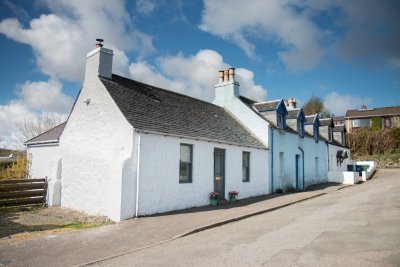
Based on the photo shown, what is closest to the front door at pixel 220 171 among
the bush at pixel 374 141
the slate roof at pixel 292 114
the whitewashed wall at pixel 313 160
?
the slate roof at pixel 292 114

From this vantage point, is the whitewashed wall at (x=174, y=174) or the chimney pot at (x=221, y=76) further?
the chimney pot at (x=221, y=76)

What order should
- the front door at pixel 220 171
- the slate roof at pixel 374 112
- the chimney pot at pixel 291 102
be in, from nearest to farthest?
the front door at pixel 220 171 < the chimney pot at pixel 291 102 < the slate roof at pixel 374 112

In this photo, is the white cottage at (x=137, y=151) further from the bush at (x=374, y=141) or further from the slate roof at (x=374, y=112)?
the slate roof at (x=374, y=112)

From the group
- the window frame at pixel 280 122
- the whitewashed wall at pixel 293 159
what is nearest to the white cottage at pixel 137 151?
the whitewashed wall at pixel 293 159

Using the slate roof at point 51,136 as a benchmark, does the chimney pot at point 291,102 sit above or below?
above

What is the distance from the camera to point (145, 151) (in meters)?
12.0

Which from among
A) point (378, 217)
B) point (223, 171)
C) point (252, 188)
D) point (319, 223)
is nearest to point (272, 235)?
point (319, 223)

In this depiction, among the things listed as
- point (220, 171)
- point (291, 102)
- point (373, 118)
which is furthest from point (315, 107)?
point (220, 171)

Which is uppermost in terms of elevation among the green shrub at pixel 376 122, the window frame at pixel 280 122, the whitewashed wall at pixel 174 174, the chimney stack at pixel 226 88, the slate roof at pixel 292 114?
the green shrub at pixel 376 122

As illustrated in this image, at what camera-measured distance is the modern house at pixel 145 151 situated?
11906 millimetres

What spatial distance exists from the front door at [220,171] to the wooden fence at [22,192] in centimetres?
843

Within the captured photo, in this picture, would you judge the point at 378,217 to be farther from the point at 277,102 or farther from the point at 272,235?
the point at 277,102

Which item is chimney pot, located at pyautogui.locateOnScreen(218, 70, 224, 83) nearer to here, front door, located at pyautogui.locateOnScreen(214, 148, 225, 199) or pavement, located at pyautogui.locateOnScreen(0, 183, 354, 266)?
front door, located at pyautogui.locateOnScreen(214, 148, 225, 199)

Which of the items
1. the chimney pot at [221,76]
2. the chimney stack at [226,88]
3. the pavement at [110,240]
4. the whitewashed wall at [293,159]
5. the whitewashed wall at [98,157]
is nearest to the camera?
the pavement at [110,240]
